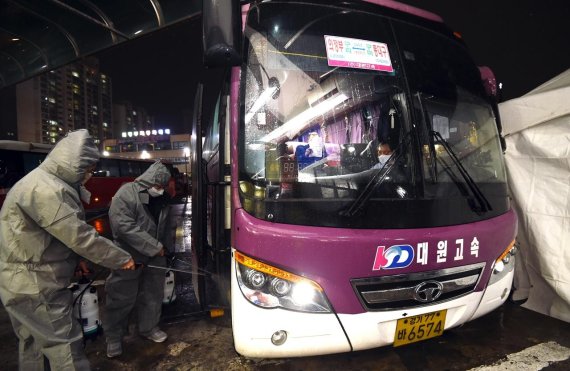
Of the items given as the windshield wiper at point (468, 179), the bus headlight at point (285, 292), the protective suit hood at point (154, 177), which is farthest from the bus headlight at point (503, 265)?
the protective suit hood at point (154, 177)

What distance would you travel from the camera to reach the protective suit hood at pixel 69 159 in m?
2.28

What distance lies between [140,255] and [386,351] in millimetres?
2662

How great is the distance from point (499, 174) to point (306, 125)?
191 centimetres

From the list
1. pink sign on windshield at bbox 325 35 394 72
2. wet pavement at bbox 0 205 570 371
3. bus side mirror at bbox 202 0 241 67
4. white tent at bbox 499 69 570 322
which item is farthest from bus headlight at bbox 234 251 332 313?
white tent at bbox 499 69 570 322

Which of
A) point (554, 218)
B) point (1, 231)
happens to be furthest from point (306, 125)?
point (554, 218)

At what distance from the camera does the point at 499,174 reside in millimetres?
2842

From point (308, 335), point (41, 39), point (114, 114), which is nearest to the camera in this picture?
point (308, 335)

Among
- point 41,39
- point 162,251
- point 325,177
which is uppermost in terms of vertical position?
point 41,39

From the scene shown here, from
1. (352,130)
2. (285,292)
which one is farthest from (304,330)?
(352,130)

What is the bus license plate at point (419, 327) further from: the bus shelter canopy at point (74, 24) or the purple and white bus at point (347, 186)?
the bus shelter canopy at point (74, 24)

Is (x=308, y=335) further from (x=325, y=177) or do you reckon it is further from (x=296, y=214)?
(x=325, y=177)

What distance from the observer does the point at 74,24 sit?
4.73 m

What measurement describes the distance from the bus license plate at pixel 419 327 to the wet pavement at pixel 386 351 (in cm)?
46

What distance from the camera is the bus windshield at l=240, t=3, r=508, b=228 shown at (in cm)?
219
